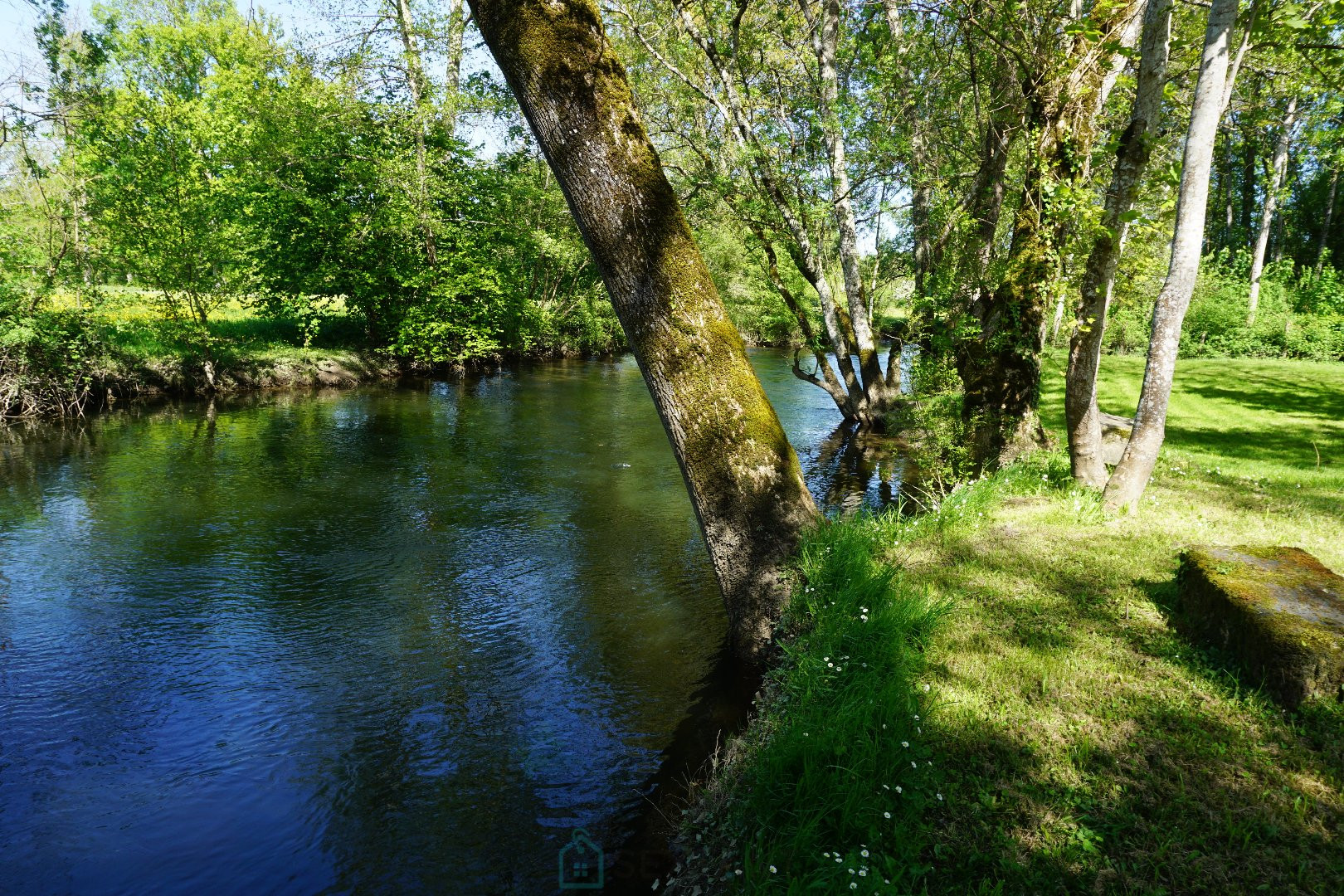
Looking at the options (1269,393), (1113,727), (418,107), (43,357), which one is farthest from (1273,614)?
(418,107)

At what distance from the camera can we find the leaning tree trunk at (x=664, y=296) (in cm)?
456

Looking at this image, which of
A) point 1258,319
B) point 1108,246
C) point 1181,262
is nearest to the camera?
point 1181,262

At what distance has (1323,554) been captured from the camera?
5.06m

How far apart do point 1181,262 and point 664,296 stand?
406cm

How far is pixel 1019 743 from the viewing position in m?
3.22

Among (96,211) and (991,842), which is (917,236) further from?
(96,211)

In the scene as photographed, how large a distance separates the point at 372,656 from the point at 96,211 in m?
15.2

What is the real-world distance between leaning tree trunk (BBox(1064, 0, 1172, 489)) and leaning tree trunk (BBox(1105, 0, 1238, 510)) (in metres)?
0.36

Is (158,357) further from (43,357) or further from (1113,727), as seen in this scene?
(1113,727)

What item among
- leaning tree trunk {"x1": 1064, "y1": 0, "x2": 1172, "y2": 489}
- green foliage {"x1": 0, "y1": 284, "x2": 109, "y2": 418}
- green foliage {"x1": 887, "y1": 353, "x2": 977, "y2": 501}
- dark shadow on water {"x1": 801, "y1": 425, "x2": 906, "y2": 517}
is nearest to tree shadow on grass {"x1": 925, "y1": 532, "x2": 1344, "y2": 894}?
leaning tree trunk {"x1": 1064, "y1": 0, "x2": 1172, "y2": 489}

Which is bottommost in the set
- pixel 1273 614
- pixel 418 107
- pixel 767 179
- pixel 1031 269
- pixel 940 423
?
pixel 1273 614

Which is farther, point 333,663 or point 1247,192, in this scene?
point 1247,192

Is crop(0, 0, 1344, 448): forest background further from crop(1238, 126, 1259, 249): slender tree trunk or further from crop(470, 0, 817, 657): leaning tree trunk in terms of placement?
crop(1238, 126, 1259, 249): slender tree trunk

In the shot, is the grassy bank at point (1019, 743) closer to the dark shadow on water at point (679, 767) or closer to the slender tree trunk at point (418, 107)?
the dark shadow on water at point (679, 767)
